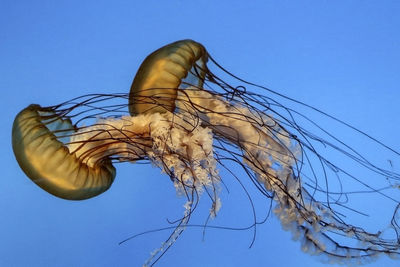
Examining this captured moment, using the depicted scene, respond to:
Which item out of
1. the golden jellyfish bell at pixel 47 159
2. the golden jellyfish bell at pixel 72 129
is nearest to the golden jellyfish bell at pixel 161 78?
the golden jellyfish bell at pixel 72 129

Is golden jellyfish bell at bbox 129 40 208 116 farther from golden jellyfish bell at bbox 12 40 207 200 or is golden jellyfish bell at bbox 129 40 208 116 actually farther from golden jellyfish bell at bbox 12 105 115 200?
golden jellyfish bell at bbox 12 105 115 200

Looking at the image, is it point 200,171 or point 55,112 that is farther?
point 55,112

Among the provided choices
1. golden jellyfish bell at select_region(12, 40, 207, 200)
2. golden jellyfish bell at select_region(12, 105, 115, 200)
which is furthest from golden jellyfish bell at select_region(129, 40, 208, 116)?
golden jellyfish bell at select_region(12, 105, 115, 200)

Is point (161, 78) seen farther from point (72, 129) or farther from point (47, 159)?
point (47, 159)

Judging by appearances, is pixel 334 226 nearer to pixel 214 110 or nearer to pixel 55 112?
pixel 214 110

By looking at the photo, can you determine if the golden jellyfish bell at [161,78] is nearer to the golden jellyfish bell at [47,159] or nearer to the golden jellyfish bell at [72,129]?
the golden jellyfish bell at [72,129]

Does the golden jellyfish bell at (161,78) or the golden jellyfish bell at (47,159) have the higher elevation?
the golden jellyfish bell at (161,78)

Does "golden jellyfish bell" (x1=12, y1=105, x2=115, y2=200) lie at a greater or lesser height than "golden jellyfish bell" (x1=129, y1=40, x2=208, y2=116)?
lesser

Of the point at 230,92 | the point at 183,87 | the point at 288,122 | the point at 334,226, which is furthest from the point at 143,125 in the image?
the point at 334,226
